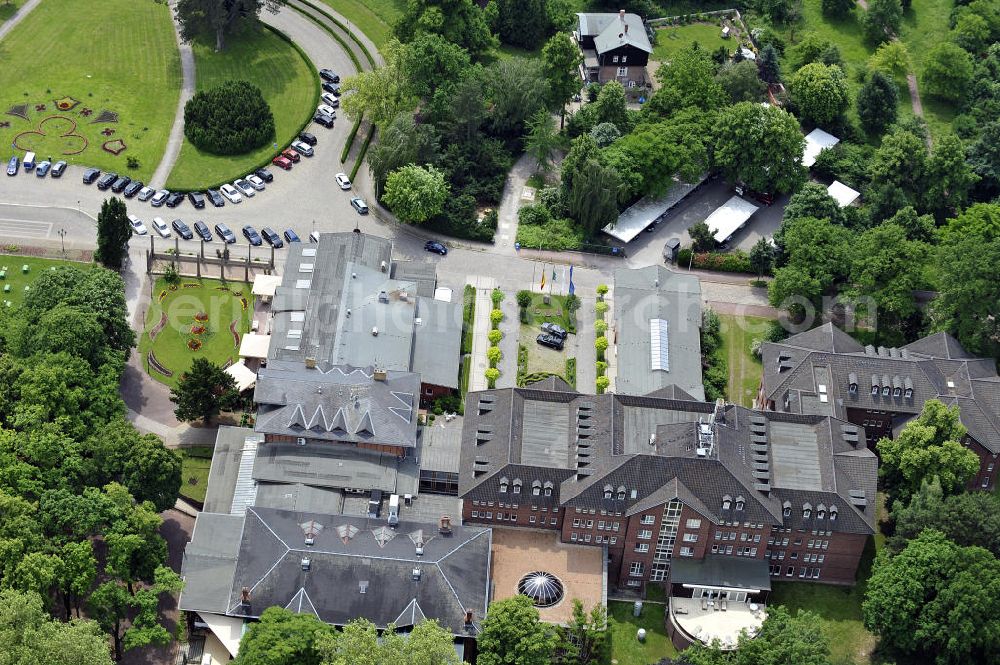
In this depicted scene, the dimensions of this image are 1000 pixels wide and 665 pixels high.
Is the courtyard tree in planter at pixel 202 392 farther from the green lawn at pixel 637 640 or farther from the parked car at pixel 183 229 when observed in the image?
the green lawn at pixel 637 640

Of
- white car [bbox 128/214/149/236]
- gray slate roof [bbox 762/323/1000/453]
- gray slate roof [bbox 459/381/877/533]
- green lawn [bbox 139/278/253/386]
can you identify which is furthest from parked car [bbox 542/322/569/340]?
white car [bbox 128/214/149/236]

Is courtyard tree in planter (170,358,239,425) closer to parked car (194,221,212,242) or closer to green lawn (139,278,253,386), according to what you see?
green lawn (139,278,253,386)

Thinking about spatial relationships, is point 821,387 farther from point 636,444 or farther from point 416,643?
point 416,643

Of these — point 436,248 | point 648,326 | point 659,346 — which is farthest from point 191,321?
point 659,346

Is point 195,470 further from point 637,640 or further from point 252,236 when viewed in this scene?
point 637,640

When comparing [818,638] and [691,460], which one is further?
[691,460]

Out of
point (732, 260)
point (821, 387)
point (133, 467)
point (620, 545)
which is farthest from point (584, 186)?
point (133, 467)
